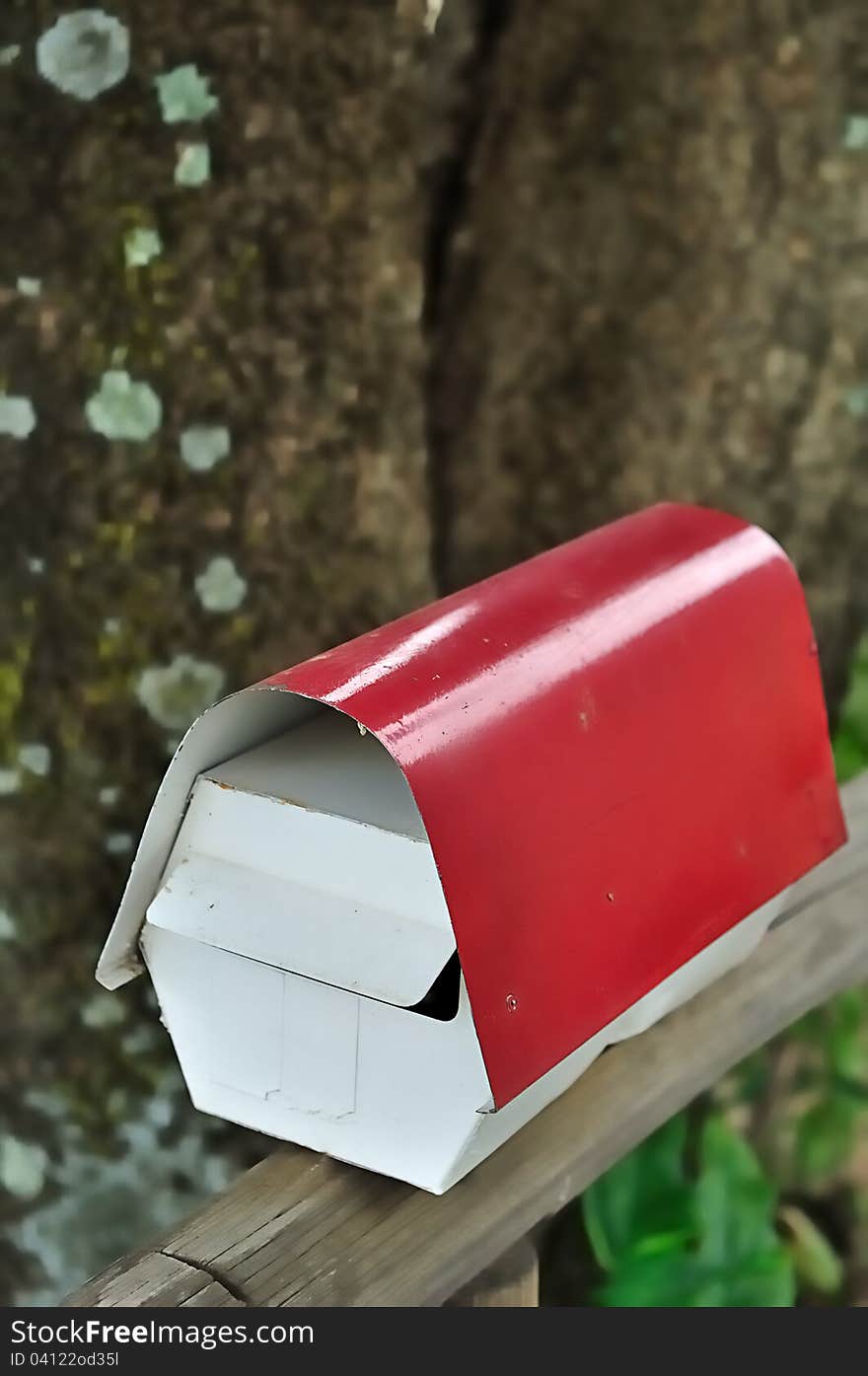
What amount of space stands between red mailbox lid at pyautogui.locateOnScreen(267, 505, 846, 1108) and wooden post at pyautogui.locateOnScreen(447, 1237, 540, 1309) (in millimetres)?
188

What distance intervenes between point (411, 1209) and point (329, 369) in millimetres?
634

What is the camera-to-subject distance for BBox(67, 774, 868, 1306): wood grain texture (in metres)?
0.66

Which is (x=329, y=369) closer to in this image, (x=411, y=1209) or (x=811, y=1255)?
(x=411, y=1209)

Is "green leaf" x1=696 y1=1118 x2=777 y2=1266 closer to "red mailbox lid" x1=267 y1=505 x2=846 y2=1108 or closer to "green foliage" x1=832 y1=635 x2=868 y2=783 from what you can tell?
"green foliage" x1=832 y1=635 x2=868 y2=783

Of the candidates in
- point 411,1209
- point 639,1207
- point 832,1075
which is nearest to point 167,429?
point 411,1209

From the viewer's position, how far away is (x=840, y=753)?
1494 mm

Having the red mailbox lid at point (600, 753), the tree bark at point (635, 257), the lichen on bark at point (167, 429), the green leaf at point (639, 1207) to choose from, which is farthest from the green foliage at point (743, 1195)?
the red mailbox lid at point (600, 753)

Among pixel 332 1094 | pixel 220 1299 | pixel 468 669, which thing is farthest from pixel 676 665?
pixel 220 1299

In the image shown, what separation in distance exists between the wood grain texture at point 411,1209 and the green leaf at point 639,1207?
2.12 ft

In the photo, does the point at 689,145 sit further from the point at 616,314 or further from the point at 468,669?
the point at 468,669

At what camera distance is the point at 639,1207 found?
1.47 metres

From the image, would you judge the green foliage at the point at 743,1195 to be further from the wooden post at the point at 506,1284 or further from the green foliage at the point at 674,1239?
the wooden post at the point at 506,1284

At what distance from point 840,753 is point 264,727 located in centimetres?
93

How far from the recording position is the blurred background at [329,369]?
995 millimetres
